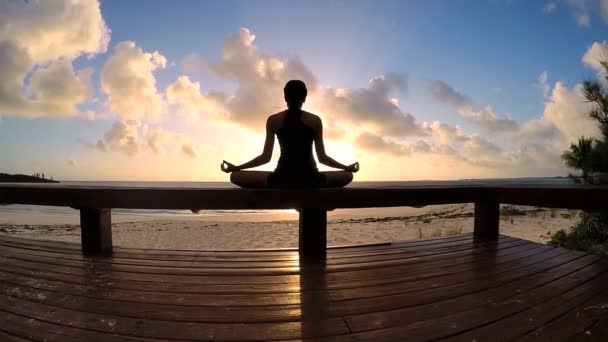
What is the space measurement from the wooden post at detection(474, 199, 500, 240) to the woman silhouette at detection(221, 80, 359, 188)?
1847 mm

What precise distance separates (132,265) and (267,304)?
56.1 inches

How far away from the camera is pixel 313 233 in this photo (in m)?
2.77

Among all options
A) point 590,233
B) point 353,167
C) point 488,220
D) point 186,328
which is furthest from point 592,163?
point 186,328

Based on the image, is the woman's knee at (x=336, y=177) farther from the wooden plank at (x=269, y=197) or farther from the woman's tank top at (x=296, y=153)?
the wooden plank at (x=269, y=197)

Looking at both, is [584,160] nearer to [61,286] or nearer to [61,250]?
[61,286]

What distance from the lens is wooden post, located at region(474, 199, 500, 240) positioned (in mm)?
3484

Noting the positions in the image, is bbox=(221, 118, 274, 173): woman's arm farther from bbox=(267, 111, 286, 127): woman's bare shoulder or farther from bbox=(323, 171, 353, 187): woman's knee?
bbox=(323, 171, 353, 187): woman's knee

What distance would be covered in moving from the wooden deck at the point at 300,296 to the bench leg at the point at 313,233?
15cm

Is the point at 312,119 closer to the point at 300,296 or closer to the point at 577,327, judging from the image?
the point at 300,296

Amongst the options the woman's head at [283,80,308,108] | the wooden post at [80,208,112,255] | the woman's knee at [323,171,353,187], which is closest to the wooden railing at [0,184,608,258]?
the wooden post at [80,208,112,255]

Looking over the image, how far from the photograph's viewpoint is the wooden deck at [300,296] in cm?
136

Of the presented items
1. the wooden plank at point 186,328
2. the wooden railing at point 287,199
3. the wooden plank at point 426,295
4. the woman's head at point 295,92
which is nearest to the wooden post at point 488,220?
the wooden railing at point 287,199

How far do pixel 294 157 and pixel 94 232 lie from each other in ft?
6.88

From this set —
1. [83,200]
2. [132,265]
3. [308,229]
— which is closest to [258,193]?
[308,229]
